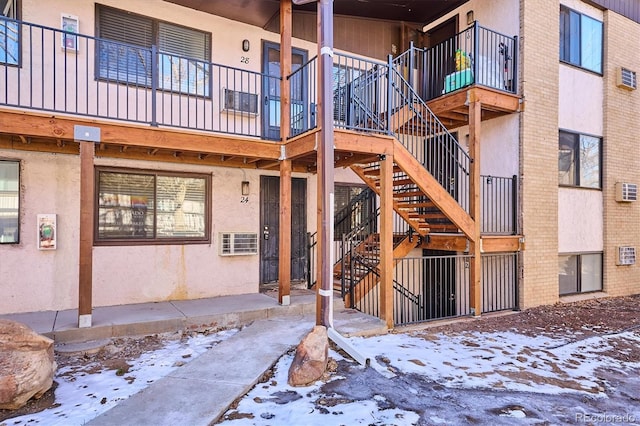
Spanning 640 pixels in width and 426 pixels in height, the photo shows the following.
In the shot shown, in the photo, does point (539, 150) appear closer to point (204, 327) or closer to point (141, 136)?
point (204, 327)

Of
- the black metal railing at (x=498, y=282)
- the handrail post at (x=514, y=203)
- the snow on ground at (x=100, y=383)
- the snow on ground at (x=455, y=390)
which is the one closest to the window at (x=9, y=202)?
the snow on ground at (x=100, y=383)

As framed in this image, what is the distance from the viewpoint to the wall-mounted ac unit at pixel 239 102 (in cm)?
Answer: 764

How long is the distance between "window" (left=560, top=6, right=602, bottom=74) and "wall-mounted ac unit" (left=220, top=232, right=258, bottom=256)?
7.76 meters

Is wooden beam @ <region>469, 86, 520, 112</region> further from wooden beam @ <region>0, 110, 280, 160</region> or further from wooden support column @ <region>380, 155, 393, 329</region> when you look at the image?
wooden beam @ <region>0, 110, 280, 160</region>

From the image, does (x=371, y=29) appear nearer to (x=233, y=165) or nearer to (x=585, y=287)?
(x=233, y=165)

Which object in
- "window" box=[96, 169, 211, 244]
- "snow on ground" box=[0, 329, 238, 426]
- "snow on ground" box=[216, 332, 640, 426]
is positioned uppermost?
"window" box=[96, 169, 211, 244]

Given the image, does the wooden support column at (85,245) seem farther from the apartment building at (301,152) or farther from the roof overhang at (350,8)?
the roof overhang at (350,8)

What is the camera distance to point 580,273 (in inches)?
368

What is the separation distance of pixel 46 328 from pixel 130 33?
193 inches

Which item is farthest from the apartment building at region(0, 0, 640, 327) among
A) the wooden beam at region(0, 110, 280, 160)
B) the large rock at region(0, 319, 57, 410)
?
the large rock at region(0, 319, 57, 410)

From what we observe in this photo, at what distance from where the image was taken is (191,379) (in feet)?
13.9

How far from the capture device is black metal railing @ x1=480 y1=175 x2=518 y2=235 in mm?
8281

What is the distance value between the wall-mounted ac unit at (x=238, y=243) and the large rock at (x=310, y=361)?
3.40 meters

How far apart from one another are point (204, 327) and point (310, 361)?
2360 mm
